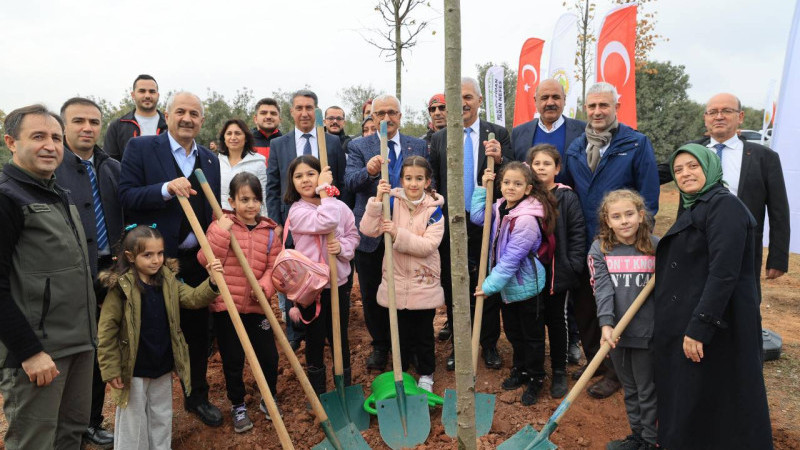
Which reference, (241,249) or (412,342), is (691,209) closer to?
(412,342)

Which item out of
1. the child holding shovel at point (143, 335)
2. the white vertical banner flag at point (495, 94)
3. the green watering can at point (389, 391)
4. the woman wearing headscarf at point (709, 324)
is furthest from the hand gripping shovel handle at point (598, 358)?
the white vertical banner flag at point (495, 94)

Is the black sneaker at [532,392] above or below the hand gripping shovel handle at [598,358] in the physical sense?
below

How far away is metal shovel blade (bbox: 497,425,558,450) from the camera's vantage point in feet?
10.3

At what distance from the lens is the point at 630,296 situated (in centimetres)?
314

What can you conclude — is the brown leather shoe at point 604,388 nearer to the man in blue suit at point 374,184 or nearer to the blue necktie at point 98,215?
the man in blue suit at point 374,184

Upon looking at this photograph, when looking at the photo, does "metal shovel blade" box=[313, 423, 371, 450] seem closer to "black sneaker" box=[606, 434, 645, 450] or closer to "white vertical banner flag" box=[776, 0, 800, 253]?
"black sneaker" box=[606, 434, 645, 450]

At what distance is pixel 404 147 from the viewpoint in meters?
4.19

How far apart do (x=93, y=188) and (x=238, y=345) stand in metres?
1.46

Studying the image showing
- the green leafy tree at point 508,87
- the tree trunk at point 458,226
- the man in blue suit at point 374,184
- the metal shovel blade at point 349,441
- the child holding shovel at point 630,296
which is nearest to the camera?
the tree trunk at point 458,226

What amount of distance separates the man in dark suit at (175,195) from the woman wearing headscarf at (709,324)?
9.85ft

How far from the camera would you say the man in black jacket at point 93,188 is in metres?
3.13

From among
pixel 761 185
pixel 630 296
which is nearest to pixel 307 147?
pixel 630 296

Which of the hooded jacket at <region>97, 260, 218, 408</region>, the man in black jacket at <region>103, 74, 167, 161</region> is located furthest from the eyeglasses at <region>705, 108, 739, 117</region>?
the man in black jacket at <region>103, 74, 167, 161</region>

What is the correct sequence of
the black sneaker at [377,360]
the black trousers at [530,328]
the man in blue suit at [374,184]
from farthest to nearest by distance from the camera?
the black sneaker at [377,360] → the man in blue suit at [374,184] → the black trousers at [530,328]
